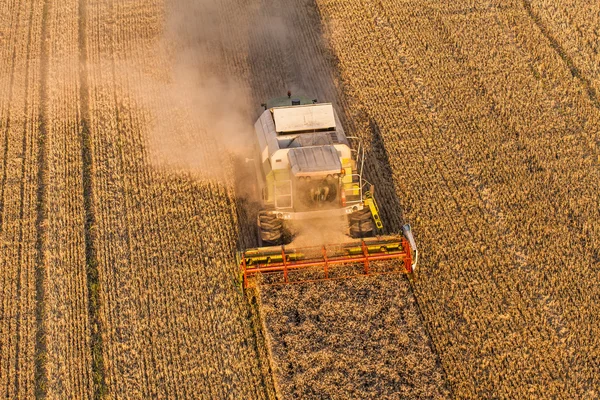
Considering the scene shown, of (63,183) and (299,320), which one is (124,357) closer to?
(299,320)

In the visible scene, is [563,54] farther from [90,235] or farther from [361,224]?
[90,235]

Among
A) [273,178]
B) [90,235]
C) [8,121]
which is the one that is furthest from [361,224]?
[8,121]

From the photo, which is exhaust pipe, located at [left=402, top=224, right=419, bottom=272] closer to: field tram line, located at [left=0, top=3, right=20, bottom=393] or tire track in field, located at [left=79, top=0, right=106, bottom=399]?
tire track in field, located at [left=79, top=0, right=106, bottom=399]

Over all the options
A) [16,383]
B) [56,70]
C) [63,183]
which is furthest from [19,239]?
[56,70]

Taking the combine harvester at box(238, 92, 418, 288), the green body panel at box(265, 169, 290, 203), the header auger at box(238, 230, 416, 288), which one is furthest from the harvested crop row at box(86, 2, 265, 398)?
the green body panel at box(265, 169, 290, 203)

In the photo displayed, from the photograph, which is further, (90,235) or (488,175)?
(488,175)
